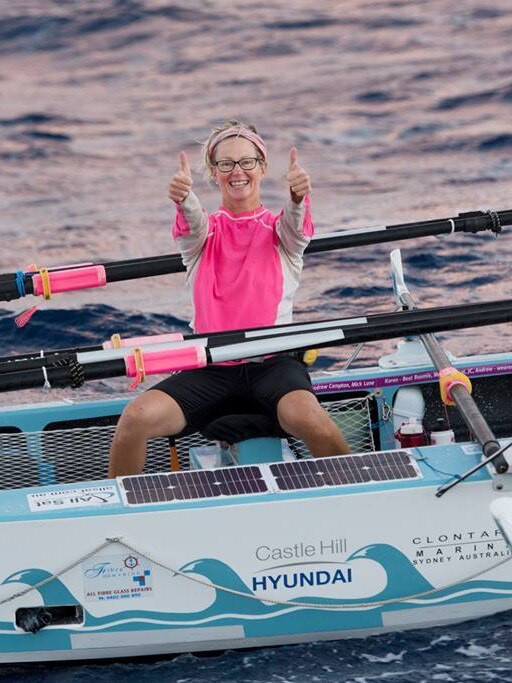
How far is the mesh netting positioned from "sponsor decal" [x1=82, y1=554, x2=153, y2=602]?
1.59 metres

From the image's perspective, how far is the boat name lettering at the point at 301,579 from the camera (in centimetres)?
775

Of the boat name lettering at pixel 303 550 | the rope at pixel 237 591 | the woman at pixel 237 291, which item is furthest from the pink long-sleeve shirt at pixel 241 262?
the rope at pixel 237 591

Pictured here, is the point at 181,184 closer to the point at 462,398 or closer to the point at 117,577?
the point at 462,398

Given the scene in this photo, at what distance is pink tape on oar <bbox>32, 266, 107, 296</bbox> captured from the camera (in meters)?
9.14

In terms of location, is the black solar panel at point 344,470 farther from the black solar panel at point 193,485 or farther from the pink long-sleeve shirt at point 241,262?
the pink long-sleeve shirt at point 241,262

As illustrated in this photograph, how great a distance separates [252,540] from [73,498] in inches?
32.0

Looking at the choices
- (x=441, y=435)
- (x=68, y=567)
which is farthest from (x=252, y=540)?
(x=441, y=435)

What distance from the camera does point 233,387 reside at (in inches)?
332

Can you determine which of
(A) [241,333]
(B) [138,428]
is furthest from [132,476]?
(A) [241,333]

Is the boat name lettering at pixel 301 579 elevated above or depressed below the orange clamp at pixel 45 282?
below

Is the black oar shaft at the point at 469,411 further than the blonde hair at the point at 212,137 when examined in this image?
No

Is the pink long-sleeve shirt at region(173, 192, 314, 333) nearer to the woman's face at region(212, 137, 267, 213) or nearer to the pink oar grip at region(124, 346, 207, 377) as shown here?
the woman's face at region(212, 137, 267, 213)

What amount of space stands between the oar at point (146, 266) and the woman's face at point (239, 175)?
940 millimetres

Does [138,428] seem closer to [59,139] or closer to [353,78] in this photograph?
[59,139]
